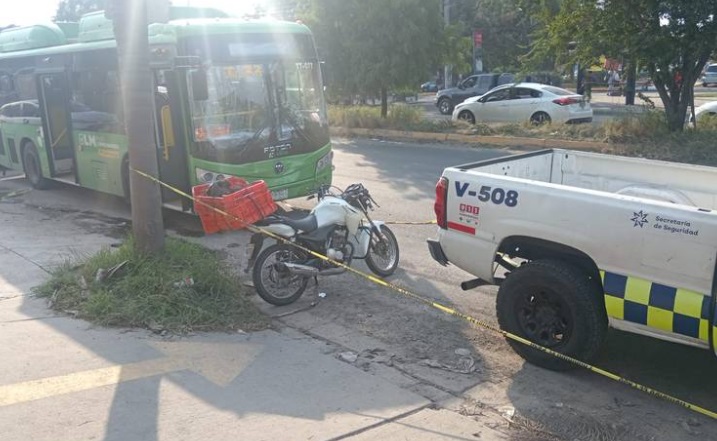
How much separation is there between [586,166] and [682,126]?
427 inches

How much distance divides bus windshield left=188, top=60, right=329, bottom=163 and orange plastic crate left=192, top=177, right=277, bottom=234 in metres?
2.15

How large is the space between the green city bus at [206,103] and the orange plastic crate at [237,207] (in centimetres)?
183

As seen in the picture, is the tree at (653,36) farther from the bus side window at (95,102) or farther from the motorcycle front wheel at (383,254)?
the bus side window at (95,102)

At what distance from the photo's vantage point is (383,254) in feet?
23.3

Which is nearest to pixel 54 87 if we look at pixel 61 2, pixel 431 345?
pixel 431 345

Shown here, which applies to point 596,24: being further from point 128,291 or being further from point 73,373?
point 73,373

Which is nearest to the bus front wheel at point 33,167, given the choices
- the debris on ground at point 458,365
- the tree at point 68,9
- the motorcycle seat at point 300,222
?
the motorcycle seat at point 300,222

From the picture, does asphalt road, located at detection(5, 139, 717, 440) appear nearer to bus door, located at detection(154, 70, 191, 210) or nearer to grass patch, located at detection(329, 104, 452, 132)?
bus door, located at detection(154, 70, 191, 210)

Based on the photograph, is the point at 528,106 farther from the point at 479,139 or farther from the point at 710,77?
the point at 710,77

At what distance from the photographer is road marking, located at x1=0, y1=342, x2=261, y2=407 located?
429 cm

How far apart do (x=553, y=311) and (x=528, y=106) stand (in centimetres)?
1722

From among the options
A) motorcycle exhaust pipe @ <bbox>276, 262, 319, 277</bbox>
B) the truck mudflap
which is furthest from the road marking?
the truck mudflap

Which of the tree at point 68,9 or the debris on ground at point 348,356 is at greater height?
the tree at point 68,9

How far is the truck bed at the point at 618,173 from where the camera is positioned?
5539 mm
